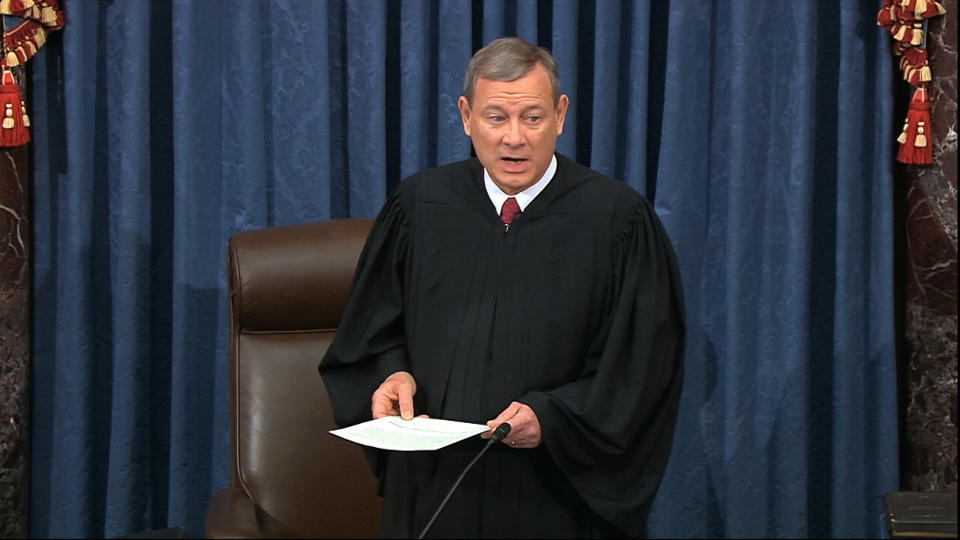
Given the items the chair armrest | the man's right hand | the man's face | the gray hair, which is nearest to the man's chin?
the man's face

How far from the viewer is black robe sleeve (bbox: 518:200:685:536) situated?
2.20 m

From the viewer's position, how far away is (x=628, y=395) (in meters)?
2.23

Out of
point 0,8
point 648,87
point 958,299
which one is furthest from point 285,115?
point 958,299

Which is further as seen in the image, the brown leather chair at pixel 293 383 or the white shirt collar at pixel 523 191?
the brown leather chair at pixel 293 383

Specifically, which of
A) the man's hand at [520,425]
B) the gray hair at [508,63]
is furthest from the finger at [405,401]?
the gray hair at [508,63]

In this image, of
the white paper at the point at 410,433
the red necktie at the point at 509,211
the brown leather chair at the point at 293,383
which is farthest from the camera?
the brown leather chair at the point at 293,383

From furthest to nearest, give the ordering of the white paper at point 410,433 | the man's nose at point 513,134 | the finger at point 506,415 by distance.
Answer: the man's nose at point 513,134 < the finger at point 506,415 < the white paper at point 410,433

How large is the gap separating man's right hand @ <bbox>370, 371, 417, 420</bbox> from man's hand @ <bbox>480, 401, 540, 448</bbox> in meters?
0.16

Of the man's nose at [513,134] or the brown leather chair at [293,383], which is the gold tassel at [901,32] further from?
the brown leather chair at [293,383]

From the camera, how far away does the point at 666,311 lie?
2.26m

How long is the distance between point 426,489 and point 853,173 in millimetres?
1578

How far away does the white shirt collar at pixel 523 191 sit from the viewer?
2328 mm

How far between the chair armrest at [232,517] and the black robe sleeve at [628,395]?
0.56 m

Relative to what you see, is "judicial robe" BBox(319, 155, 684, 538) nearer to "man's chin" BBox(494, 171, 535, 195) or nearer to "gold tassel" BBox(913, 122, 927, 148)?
"man's chin" BBox(494, 171, 535, 195)
